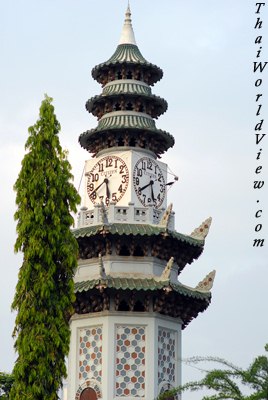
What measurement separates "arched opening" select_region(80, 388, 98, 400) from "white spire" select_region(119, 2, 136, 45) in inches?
629

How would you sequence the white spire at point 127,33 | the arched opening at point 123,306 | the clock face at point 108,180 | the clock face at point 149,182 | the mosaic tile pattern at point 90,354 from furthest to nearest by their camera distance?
1. the white spire at point 127,33
2. the clock face at point 149,182
3. the clock face at point 108,180
4. the arched opening at point 123,306
5. the mosaic tile pattern at point 90,354

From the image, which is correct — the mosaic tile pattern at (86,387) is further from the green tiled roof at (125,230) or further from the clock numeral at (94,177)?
the clock numeral at (94,177)

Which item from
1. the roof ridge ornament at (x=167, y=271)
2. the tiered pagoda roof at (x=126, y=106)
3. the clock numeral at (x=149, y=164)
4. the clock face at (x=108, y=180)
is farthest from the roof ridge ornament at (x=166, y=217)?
the tiered pagoda roof at (x=126, y=106)

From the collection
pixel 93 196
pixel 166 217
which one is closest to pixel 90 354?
pixel 166 217

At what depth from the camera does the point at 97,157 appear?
168ft

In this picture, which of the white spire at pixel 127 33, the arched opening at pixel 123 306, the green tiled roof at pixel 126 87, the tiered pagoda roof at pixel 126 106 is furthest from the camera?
the white spire at pixel 127 33

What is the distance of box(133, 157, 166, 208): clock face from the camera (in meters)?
49.6

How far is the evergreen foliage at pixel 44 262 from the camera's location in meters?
33.9

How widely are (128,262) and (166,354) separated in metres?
3.95

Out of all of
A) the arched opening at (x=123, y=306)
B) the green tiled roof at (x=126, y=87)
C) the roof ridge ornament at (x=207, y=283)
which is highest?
the green tiled roof at (x=126, y=87)

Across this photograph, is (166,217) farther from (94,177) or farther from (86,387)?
(86,387)

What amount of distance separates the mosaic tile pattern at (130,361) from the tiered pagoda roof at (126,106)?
8.59m

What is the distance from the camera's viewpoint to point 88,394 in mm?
46531

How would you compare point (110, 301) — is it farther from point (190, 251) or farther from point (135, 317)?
point (190, 251)
